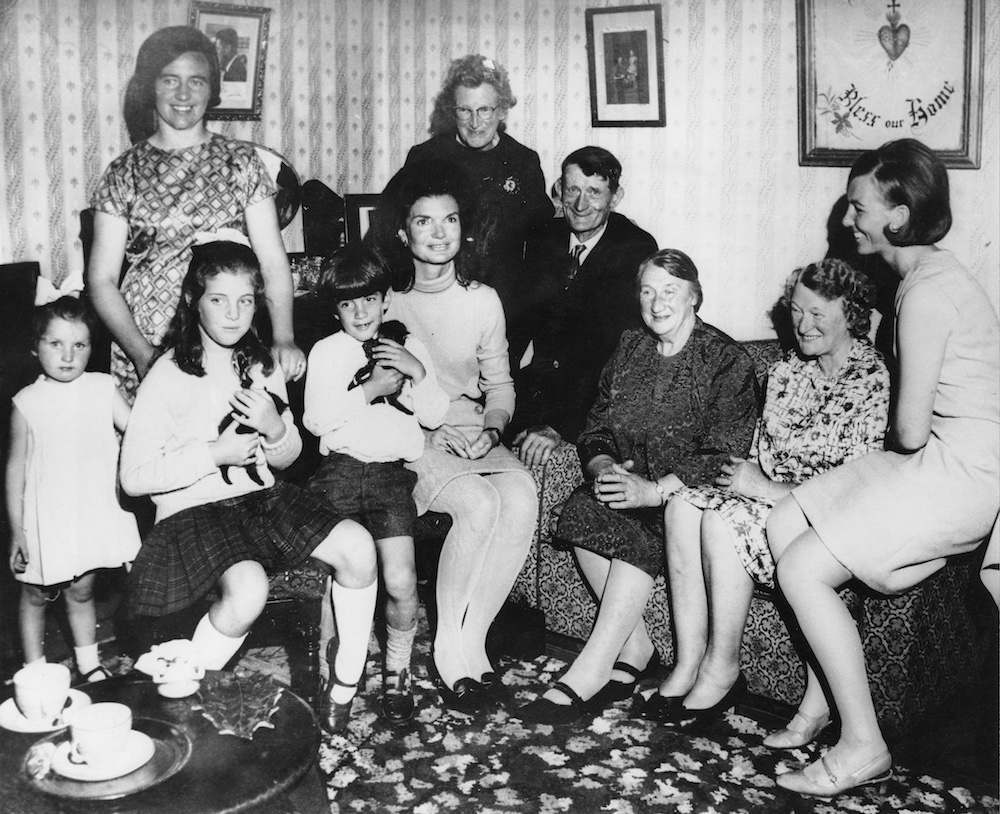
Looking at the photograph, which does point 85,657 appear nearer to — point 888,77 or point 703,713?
point 703,713

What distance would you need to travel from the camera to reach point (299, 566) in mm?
2301

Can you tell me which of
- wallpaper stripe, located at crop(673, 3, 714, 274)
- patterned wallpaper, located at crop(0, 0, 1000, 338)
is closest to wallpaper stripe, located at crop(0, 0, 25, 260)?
patterned wallpaper, located at crop(0, 0, 1000, 338)

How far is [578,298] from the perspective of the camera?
9.32 feet

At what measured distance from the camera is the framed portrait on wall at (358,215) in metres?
3.10

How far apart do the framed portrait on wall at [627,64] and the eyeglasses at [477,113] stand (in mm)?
414

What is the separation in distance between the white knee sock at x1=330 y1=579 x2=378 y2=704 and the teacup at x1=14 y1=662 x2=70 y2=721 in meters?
0.79

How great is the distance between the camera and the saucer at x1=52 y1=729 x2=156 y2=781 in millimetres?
1391

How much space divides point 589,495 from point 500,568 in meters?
0.29

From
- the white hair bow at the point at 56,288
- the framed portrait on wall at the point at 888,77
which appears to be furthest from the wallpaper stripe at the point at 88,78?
the framed portrait on wall at the point at 888,77

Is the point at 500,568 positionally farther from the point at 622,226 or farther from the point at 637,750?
the point at 622,226

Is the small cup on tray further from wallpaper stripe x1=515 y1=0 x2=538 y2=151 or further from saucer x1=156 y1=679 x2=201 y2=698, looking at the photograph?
wallpaper stripe x1=515 y1=0 x2=538 y2=151

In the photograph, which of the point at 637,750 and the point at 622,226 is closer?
the point at 637,750

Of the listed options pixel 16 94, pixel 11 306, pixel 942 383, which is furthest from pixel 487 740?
pixel 16 94

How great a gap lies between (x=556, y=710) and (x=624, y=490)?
0.55m
